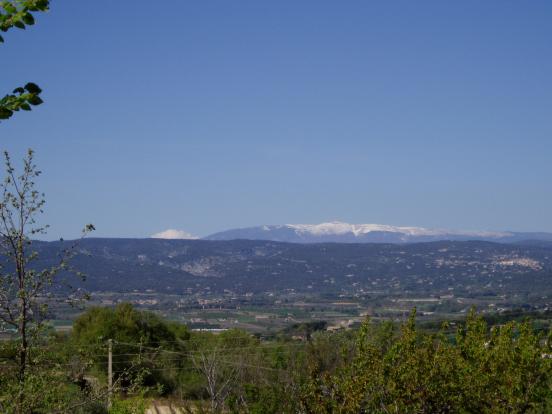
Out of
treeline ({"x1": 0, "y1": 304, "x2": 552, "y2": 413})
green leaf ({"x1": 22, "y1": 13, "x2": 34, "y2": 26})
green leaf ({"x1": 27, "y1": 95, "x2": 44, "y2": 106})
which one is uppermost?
green leaf ({"x1": 22, "y1": 13, "x2": 34, "y2": 26})

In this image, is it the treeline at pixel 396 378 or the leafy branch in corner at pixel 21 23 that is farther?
the treeline at pixel 396 378

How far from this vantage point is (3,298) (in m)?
8.29

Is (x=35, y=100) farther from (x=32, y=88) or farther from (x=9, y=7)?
(x=9, y=7)

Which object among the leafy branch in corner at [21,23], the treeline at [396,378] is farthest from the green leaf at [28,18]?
the treeline at [396,378]

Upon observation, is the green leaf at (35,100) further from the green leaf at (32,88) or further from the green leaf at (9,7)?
the green leaf at (9,7)

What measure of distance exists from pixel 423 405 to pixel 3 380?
6.10m

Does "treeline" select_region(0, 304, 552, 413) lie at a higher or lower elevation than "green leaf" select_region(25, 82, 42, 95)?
lower

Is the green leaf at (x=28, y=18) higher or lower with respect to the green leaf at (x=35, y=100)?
higher

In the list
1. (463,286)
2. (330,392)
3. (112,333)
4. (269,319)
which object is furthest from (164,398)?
(463,286)

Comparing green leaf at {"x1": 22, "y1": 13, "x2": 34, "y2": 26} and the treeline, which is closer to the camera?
green leaf at {"x1": 22, "y1": 13, "x2": 34, "y2": 26}

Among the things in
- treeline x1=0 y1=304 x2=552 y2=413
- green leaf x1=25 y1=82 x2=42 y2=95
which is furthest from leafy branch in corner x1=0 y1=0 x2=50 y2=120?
treeline x1=0 y1=304 x2=552 y2=413

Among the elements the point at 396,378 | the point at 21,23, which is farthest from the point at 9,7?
the point at 396,378

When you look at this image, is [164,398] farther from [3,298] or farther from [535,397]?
[3,298]

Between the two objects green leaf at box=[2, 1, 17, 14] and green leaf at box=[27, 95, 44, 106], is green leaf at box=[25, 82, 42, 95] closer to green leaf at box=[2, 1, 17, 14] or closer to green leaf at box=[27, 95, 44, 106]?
green leaf at box=[27, 95, 44, 106]
